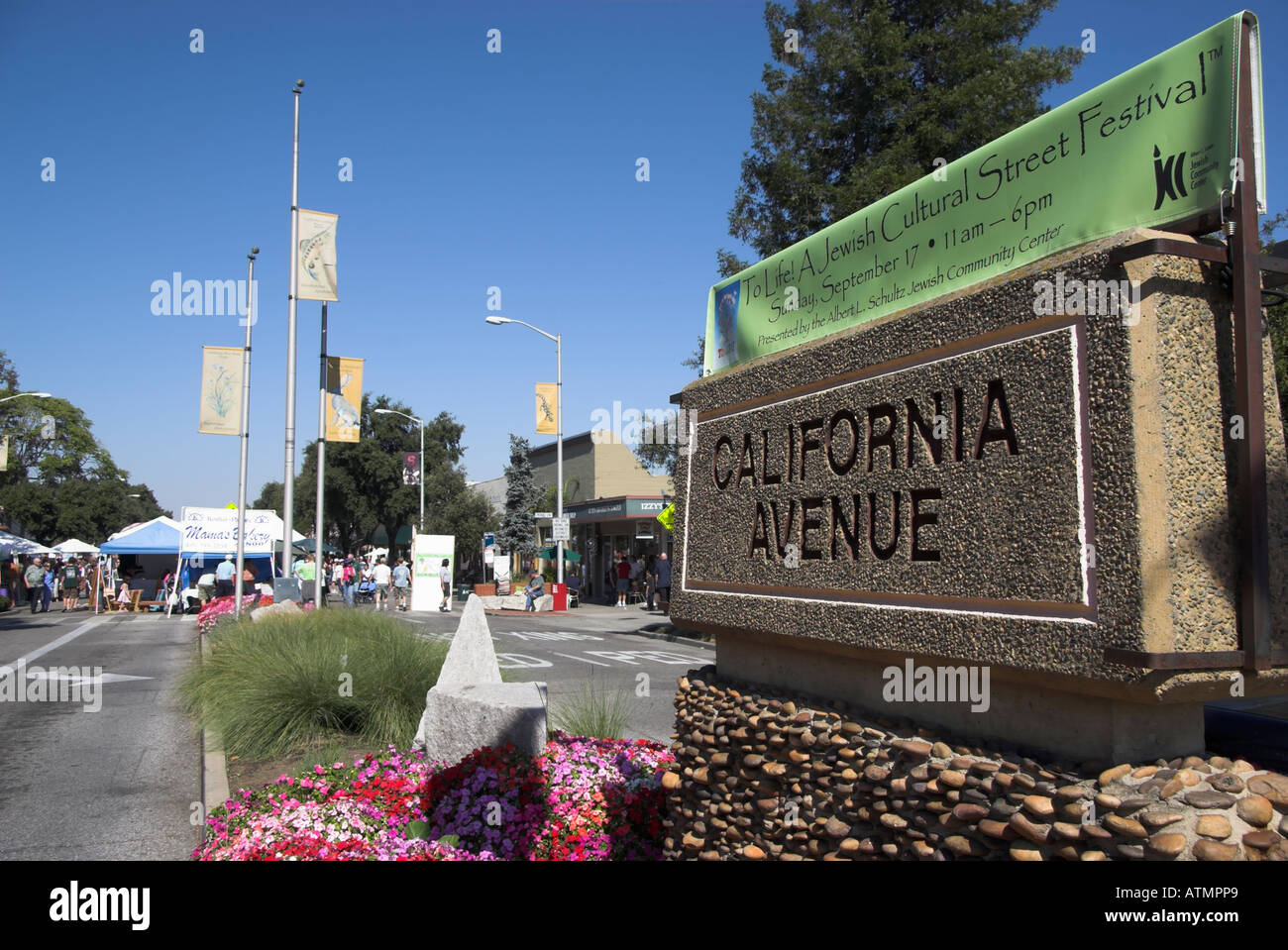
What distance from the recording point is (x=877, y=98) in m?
15.8

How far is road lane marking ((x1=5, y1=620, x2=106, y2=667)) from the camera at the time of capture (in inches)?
641

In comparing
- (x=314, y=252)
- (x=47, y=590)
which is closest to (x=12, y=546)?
(x=47, y=590)

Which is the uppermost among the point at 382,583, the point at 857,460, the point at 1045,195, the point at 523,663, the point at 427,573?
the point at 1045,195

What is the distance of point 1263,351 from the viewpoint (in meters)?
2.12

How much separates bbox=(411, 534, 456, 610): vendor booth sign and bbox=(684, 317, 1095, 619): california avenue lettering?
26.9 m

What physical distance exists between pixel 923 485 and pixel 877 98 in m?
14.9

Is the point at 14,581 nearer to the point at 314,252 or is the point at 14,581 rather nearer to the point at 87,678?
the point at 87,678

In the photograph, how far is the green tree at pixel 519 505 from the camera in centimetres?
4466

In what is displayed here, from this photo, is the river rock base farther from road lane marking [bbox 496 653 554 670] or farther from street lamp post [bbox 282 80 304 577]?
street lamp post [bbox 282 80 304 577]

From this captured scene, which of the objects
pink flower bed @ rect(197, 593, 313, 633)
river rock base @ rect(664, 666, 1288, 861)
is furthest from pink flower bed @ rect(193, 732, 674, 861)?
pink flower bed @ rect(197, 593, 313, 633)

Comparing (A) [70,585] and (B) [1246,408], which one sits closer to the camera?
(B) [1246,408]
